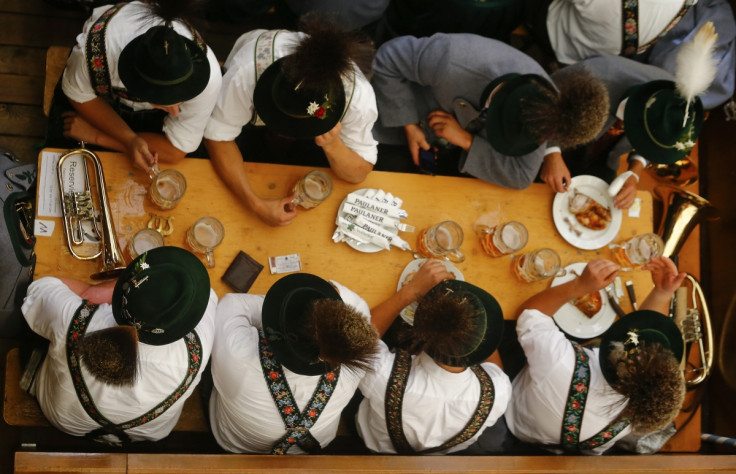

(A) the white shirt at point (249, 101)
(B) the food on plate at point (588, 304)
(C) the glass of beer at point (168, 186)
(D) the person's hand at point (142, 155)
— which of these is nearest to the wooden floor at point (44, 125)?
(A) the white shirt at point (249, 101)

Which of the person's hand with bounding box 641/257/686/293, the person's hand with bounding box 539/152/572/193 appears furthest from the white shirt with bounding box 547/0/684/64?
→ the person's hand with bounding box 641/257/686/293

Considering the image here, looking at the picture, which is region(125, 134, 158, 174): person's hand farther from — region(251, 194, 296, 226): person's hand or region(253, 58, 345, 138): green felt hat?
region(253, 58, 345, 138): green felt hat

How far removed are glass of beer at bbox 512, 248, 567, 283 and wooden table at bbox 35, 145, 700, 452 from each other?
58 mm

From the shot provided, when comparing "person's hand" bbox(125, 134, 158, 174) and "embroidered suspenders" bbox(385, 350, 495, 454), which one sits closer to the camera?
"embroidered suspenders" bbox(385, 350, 495, 454)

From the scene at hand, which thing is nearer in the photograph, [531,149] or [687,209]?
[531,149]

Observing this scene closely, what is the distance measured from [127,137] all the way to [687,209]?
3.66 meters

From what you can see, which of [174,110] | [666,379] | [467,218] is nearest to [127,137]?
[174,110]

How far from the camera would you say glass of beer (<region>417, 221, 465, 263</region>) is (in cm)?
302

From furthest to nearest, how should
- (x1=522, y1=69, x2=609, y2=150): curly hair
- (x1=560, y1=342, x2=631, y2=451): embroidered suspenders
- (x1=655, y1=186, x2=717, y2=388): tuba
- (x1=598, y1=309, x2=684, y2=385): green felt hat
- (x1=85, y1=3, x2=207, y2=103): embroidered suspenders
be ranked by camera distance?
(x1=655, y1=186, x2=717, y2=388): tuba < (x1=560, y1=342, x2=631, y2=451): embroidered suspenders < (x1=598, y1=309, x2=684, y2=385): green felt hat < (x1=522, y1=69, x2=609, y2=150): curly hair < (x1=85, y1=3, x2=207, y2=103): embroidered suspenders

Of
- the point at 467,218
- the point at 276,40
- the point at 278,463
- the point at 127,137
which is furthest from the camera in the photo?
the point at 467,218

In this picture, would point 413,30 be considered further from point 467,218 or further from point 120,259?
point 120,259

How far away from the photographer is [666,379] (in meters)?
2.41

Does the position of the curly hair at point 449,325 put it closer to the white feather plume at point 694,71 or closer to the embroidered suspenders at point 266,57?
the embroidered suspenders at point 266,57

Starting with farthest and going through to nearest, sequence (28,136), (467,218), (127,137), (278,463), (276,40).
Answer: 1. (28,136)
2. (467,218)
3. (127,137)
4. (276,40)
5. (278,463)
